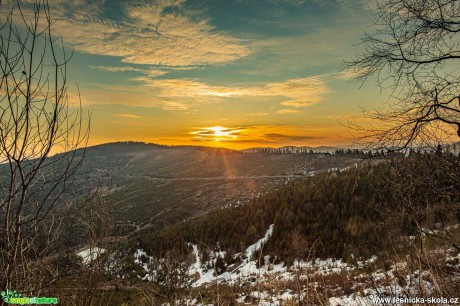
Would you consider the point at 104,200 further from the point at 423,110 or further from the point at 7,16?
the point at 423,110

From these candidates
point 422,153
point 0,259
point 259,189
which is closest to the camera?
point 0,259

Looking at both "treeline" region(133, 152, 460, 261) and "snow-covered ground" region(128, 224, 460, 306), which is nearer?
"snow-covered ground" region(128, 224, 460, 306)

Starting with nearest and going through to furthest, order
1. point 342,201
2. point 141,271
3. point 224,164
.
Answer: point 342,201
point 141,271
point 224,164

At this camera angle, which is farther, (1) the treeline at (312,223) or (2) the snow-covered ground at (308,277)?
(1) the treeline at (312,223)

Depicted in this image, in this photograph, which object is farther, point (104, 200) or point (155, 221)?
point (155, 221)

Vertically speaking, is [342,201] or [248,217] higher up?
[342,201]

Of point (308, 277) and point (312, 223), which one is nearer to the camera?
point (308, 277)

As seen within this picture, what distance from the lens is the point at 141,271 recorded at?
25.2 m

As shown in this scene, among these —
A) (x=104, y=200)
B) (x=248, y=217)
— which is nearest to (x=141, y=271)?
(x=248, y=217)

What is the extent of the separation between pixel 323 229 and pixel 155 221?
54894 millimetres

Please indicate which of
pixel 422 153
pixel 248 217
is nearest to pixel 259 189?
pixel 248 217

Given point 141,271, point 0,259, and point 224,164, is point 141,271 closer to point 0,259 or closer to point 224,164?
point 0,259

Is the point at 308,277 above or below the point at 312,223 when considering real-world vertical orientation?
above

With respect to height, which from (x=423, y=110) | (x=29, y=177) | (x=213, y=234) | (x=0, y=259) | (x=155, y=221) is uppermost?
(x=423, y=110)
